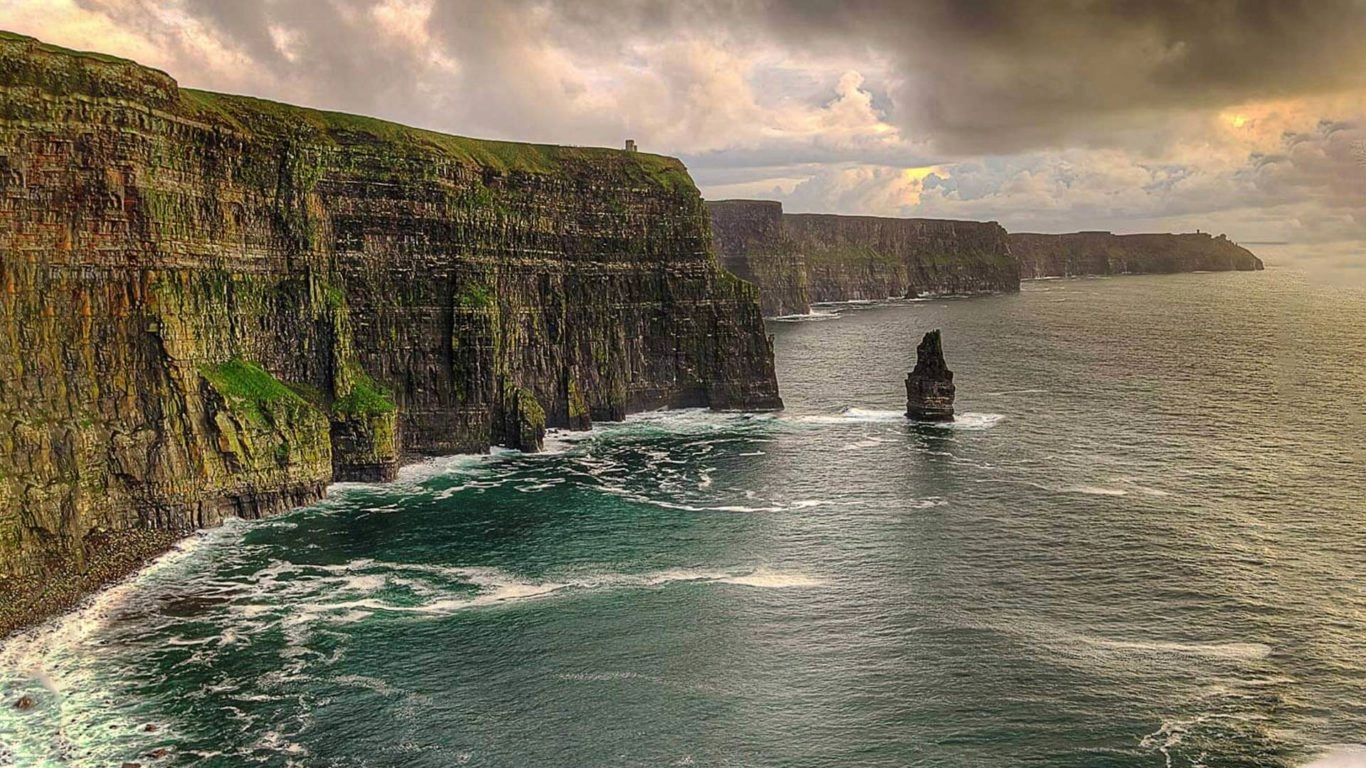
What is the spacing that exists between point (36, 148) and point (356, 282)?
39.4 m

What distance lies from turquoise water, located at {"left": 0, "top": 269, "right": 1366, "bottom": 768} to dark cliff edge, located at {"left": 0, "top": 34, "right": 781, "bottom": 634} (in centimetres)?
637

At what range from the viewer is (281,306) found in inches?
4353

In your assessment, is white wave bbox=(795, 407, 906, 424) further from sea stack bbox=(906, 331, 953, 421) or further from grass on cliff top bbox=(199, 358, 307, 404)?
grass on cliff top bbox=(199, 358, 307, 404)

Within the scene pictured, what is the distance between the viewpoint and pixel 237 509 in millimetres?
95375

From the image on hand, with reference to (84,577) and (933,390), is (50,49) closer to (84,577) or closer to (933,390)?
(84,577)

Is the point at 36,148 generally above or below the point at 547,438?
above

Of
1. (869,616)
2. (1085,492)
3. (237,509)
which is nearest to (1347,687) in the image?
(869,616)

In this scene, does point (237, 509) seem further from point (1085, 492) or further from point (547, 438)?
point (1085, 492)

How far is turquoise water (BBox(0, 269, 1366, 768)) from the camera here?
5569 cm

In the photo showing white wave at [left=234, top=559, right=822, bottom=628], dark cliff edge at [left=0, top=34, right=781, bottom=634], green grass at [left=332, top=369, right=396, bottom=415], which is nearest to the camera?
white wave at [left=234, top=559, right=822, bottom=628]

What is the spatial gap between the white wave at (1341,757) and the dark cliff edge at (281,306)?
77.7 meters

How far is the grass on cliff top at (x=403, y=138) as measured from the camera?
109 meters

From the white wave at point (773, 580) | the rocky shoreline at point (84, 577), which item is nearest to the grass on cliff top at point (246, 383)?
the rocky shoreline at point (84, 577)

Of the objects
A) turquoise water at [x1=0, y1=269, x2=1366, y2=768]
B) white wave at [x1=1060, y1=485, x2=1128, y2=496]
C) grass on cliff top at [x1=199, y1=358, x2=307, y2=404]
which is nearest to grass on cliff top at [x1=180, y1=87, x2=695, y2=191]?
grass on cliff top at [x1=199, y1=358, x2=307, y2=404]
